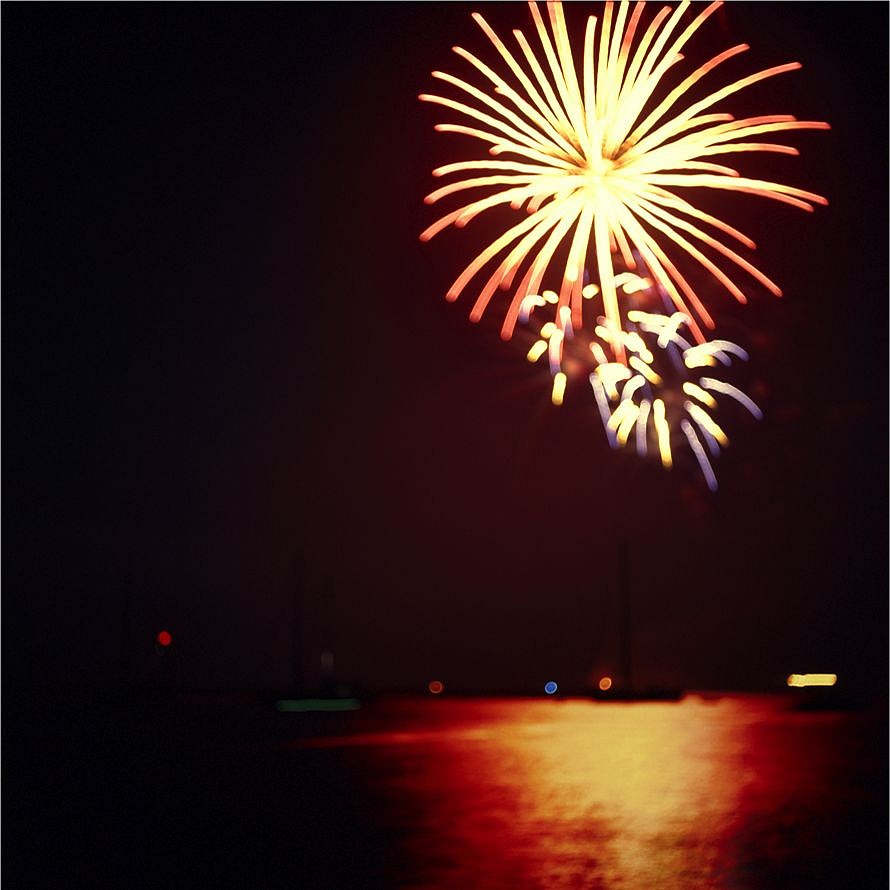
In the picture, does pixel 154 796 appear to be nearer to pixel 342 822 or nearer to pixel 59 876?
pixel 342 822

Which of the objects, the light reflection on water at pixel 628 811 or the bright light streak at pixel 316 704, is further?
the bright light streak at pixel 316 704

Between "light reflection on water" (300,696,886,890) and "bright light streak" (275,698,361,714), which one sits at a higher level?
"light reflection on water" (300,696,886,890)

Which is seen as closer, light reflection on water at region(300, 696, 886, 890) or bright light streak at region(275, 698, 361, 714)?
light reflection on water at region(300, 696, 886, 890)

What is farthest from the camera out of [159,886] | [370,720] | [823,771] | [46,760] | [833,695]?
[833,695]

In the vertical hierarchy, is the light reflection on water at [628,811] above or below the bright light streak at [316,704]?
above

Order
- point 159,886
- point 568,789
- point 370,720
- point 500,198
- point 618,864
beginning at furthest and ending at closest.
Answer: point 370,720
point 568,789
point 500,198
point 618,864
point 159,886

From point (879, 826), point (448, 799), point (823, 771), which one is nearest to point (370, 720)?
point (823, 771)

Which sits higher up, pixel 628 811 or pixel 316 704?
pixel 628 811

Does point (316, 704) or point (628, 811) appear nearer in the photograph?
point (628, 811)
